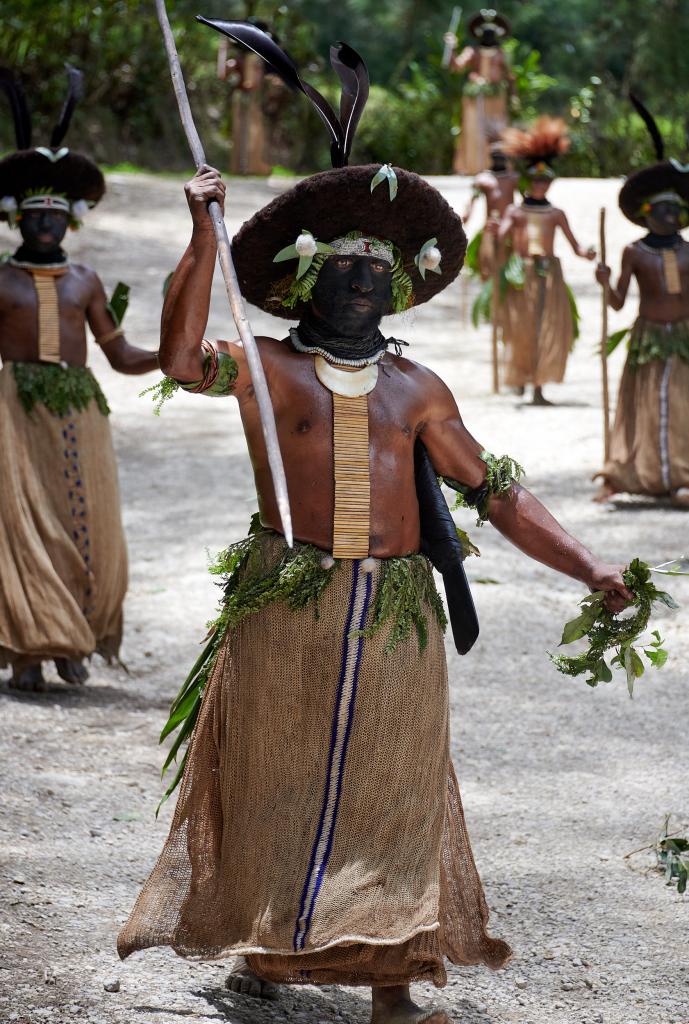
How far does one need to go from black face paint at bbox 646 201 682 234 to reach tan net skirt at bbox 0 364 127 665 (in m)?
4.05

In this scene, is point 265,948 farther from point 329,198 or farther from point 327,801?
point 329,198

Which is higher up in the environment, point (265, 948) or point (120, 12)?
point (120, 12)

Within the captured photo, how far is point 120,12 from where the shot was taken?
2259cm

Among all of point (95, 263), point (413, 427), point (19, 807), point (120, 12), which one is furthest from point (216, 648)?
point (120, 12)

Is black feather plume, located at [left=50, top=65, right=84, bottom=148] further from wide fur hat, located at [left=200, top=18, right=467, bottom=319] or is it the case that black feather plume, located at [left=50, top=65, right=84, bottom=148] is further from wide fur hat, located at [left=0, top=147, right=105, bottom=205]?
wide fur hat, located at [left=200, top=18, right=467, bottom=319]

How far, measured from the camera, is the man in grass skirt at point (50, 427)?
6.07 meters

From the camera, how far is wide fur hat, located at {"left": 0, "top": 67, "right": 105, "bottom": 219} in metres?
6.04

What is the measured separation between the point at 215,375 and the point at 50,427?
3077mm

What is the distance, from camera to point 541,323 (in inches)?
514

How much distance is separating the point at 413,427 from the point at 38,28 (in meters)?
19.6

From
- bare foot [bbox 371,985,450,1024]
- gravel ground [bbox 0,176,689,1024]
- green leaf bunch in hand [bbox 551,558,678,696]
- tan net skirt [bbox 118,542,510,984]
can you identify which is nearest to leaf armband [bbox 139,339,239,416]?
tan net skirt [bbox 118,542,510,984]

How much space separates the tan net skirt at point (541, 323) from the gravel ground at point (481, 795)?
2.21 m

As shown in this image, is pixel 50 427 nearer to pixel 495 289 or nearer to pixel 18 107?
pixel 18 107

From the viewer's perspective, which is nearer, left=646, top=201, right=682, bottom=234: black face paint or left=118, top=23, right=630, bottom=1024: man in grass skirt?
left=118, top=23, right=630, bottom=1024: man in grass skirt
